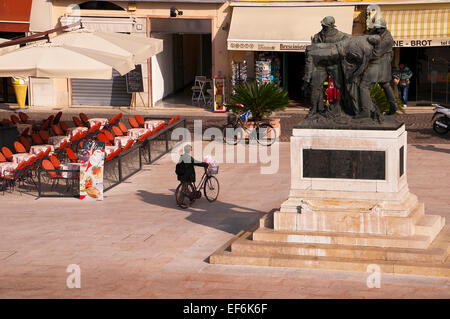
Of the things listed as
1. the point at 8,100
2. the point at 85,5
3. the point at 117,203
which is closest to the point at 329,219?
the point at 117,203

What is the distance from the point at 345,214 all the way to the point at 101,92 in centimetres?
2027

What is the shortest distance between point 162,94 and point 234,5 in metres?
4.83

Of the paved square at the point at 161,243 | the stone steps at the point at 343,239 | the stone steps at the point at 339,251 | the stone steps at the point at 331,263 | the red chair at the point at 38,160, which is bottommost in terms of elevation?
the paved square at the point at 161,243

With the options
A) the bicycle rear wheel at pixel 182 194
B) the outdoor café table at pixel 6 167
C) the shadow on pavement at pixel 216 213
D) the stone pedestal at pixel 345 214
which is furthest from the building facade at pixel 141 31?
the stone pedestal at pixel 345 214

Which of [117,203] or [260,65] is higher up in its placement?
[260,65]

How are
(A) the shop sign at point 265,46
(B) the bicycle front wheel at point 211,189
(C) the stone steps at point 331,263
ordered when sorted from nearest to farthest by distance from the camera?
(C) the stone steps at point 331,263
(B) the bicycle front wheel at point 211,189
(A) the shop sign at point 265,46

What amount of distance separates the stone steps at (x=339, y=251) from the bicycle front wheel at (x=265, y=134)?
10.6 m

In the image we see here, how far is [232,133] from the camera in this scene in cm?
2577

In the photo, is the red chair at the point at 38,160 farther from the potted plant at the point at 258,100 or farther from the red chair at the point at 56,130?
the potted plant at the point at 258,100

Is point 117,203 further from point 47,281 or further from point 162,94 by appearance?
point 162,94

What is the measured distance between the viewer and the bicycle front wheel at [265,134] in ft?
83.0

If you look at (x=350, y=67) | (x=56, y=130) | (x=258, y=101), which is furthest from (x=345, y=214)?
(x=56, y=130)

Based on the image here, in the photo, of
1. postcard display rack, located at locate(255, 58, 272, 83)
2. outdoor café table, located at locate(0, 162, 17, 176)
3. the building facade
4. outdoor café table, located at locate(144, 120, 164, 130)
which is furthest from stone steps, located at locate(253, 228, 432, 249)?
the building facade

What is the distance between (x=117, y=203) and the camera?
19.2 m
